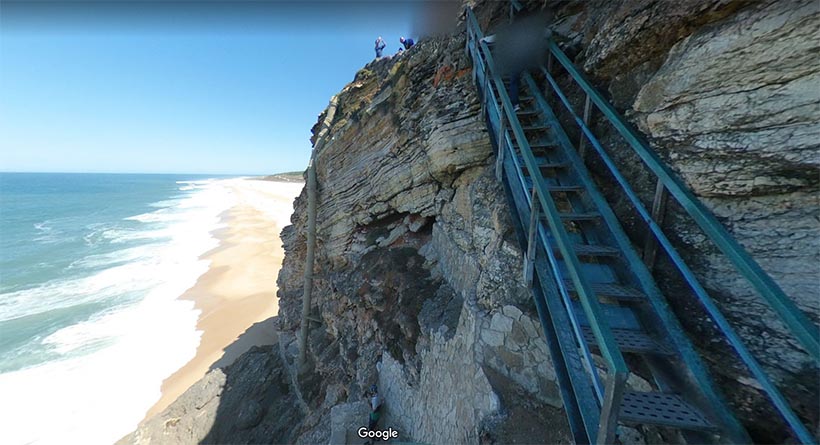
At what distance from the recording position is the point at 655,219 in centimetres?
292

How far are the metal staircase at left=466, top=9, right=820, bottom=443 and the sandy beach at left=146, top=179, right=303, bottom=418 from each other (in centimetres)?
1459

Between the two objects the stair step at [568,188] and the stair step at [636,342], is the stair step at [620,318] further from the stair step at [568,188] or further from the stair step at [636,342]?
the stair step at [568,188]

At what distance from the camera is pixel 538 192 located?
304cm

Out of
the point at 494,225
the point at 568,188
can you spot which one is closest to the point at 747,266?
the point at 568,188

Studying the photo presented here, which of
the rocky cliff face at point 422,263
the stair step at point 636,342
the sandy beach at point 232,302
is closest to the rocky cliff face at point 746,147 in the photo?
the stair step at point 636,342

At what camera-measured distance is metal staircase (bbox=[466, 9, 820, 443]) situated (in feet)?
6.15

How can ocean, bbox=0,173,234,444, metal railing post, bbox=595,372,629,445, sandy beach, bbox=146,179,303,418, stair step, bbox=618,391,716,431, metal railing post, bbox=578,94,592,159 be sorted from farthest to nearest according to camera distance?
sandy beach, bbox=146,179,303,418 → ocean, bbox=0,173,234,444 → metal railing post, bbox=578,94,592,159 → stair step, bbox=618,391,716,431 → metal railing post, bbox=595,372,629,445

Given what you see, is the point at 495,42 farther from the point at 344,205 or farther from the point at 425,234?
the point at 344,205

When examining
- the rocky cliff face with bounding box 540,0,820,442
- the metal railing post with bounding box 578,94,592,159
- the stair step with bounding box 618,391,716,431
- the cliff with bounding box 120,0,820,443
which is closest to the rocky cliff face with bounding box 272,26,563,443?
the cliff with bounding box 120,0,820,443

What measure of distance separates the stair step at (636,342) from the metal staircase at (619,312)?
11mm

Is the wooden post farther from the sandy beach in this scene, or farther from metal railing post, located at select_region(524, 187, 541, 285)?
the sandy beach

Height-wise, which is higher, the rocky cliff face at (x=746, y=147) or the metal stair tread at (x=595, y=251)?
the rocky cliff face at (x=746, y=147)

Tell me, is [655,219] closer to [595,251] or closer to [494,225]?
[595,251]

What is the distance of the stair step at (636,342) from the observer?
256cm
